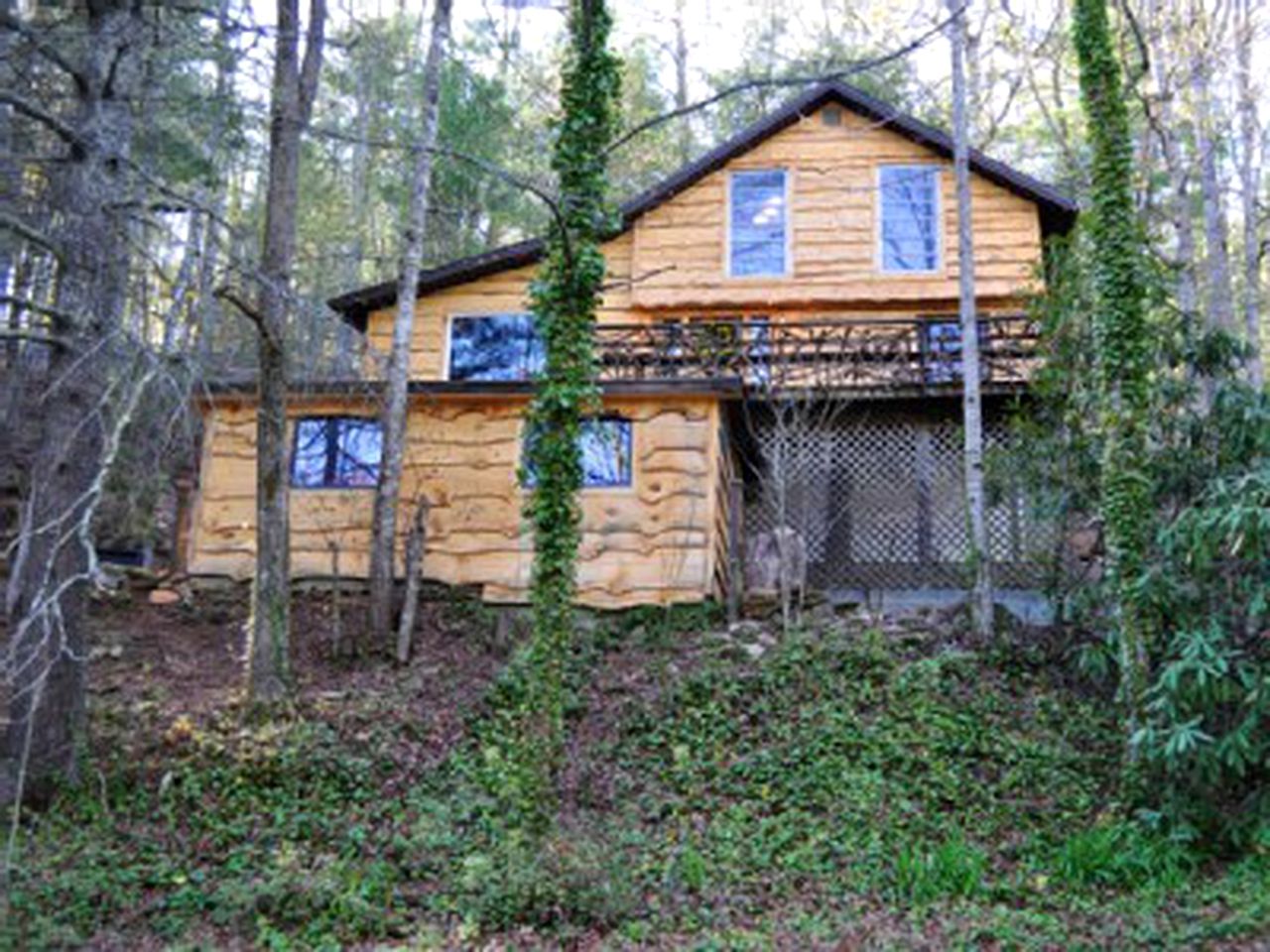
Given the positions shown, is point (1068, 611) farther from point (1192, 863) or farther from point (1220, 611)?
point (1192, 863)

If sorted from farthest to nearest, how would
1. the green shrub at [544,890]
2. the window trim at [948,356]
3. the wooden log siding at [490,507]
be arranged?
the window trim at [948,356]
the wooden log siding at [490,507]
the green shrub at [544,890]

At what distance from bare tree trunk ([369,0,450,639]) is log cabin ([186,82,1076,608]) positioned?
0.46m

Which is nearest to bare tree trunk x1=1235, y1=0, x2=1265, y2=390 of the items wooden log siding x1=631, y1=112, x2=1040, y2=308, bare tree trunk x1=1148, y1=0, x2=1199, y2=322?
bare tree trunk x1=1148, y1=0, x2=1199, y2=322

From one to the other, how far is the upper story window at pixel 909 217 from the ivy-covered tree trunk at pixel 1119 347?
6.65m

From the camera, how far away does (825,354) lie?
1320 centimetres

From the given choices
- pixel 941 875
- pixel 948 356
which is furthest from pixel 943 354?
pixel 941 875

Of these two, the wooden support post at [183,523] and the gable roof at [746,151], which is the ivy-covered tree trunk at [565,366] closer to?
the wooden support post at [183,523]

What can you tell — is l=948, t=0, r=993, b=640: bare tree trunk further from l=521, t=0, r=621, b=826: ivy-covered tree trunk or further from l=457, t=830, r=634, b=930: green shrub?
l=457, t=830, r=634, b=930: green shrub

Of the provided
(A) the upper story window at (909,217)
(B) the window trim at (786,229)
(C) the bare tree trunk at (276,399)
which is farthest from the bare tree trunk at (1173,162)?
(C) the bare tree trunk at (276,399)

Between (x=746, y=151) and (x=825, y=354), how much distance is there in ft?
13.5

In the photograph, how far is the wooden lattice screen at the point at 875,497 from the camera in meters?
12.8

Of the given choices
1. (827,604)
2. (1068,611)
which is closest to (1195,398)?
(1068,611)

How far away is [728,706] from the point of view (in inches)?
359

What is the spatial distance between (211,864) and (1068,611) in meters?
7.08
